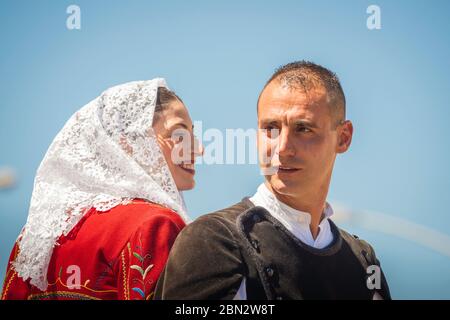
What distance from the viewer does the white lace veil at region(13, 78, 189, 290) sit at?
12.4 ft

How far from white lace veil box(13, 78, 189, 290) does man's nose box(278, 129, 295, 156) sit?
2.95ft

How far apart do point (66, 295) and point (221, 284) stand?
42.4 inches

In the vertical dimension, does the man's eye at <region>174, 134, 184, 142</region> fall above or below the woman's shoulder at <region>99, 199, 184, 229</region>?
above

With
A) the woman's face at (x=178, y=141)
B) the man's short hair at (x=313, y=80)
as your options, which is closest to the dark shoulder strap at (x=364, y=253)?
the man's short hair at (x=313, y=80)

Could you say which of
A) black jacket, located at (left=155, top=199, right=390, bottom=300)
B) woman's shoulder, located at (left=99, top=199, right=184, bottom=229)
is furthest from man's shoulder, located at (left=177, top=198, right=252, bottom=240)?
woman's shoulder, located at (left=99, top=199, right=184, bottom=229)

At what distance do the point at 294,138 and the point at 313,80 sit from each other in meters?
0.36

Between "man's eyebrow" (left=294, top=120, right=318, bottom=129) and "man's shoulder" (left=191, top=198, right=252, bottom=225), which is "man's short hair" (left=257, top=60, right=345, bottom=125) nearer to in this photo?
"man's eyebrow" (left=294, top=120, right=318, bottom=129)

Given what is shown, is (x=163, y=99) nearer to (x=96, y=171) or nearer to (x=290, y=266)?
(x=96, y=171)

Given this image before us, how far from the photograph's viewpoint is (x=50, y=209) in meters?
3.85

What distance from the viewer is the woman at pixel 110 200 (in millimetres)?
3492

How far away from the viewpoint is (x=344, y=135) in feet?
12.2

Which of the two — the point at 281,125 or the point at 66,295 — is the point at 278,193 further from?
the point at 66,295
